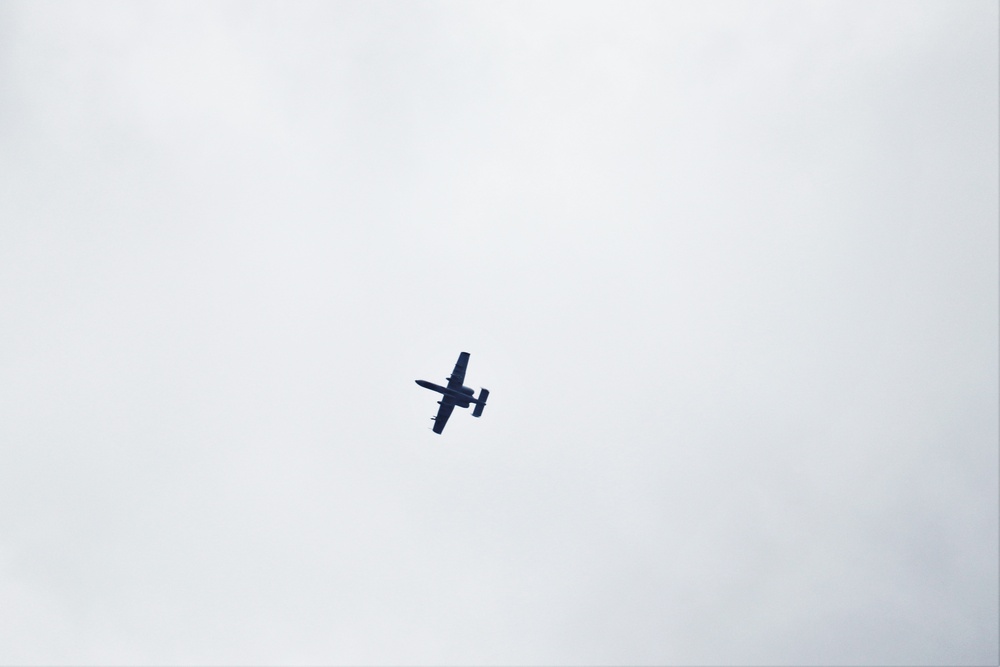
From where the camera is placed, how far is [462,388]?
96750 mm

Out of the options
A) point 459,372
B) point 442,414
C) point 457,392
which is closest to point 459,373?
point 459,372

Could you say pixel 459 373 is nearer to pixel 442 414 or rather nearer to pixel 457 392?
pixel 457 392

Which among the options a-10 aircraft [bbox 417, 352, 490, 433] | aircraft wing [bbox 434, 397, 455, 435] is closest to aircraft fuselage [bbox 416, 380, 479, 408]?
a-10 aircraft [bbox 417, 352, 490, 433]

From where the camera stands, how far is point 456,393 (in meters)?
96.9

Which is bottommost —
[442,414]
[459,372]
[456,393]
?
[442,414]

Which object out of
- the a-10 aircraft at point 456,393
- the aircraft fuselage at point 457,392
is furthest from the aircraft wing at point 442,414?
the aircraft fuselage at point 457,392

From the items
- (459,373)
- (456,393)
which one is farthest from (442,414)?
(459,373)

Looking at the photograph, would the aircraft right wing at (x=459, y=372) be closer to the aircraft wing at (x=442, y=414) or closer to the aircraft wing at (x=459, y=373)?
the aircraft wing at (x=459, y=373)

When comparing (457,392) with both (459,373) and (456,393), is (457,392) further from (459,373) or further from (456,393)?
(459,373)

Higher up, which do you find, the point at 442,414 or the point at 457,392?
the point at 457,392

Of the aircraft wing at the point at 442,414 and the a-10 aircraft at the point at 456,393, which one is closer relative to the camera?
the a-10 aircraft at the point at 456,393

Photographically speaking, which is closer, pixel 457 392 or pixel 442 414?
pixel 457 392

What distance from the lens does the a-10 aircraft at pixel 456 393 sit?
95.7 m

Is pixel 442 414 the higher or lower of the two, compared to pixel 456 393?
lower
